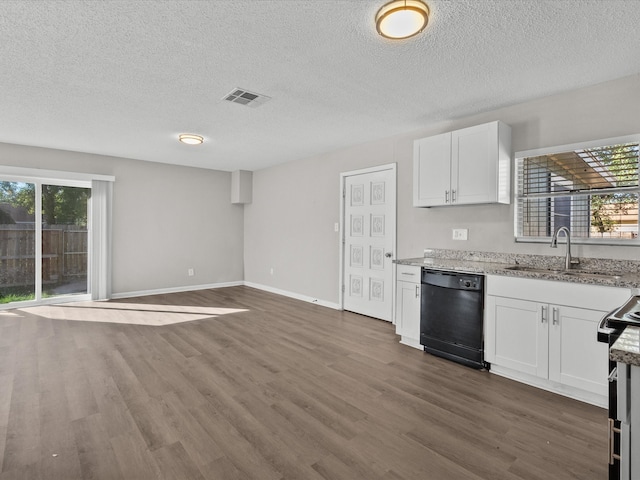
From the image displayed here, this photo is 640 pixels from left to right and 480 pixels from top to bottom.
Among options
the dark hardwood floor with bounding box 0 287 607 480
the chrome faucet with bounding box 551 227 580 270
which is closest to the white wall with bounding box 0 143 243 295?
the dark hardwood floor with bounding box 0 287 607 480

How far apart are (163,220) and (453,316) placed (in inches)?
217

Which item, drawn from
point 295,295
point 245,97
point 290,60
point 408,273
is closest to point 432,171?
point 408,273

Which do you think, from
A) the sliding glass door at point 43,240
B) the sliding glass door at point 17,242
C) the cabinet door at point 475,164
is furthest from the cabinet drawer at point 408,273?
the sliding glass door at point 17,242

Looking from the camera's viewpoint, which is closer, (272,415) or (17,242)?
(272,415)

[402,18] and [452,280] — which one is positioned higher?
[402,18]

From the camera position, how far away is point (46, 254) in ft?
17.7

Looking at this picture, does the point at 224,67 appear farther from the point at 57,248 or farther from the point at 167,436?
the point at 57,248

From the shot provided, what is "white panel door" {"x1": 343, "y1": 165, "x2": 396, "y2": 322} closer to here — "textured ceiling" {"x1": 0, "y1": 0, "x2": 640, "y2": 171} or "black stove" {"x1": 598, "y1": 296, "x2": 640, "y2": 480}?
"textured ceiling" {"x1": 0, "y1": 0, "x2": 640, "y2": 171}

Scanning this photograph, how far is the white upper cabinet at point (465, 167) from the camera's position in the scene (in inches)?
128

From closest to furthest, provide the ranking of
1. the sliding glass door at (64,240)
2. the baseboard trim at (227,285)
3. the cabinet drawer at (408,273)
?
1. the cabinet drawer at (408,273)
2. the sliding glass door at (64,240)
3. the baseboard trim at (227,285)

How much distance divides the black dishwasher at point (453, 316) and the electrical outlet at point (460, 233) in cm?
70

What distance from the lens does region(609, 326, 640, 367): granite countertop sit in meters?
0.90

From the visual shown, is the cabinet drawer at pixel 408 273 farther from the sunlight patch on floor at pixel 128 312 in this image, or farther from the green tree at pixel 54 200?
the green tree at pixel 54 200

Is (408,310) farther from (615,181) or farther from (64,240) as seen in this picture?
(64,240)
